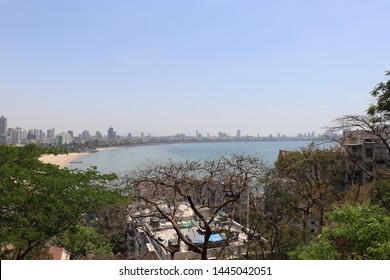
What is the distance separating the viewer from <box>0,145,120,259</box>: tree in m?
4.14

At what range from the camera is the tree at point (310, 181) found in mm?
7261

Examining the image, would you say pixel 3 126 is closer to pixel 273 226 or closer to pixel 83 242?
pixel 83 242

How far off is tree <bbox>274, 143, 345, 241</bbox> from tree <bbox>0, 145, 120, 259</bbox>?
13.2 ft

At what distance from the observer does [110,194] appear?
499cm

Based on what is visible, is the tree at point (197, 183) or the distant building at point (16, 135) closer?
the tree at point (197, 183)

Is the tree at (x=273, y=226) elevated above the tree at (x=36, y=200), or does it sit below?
below

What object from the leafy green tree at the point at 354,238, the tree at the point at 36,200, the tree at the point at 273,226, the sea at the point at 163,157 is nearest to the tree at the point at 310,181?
the tree at the point at 273,226

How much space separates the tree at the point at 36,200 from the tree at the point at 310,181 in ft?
13.2

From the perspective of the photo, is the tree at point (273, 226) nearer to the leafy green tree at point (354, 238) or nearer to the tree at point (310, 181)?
the tree at point (310, 181)

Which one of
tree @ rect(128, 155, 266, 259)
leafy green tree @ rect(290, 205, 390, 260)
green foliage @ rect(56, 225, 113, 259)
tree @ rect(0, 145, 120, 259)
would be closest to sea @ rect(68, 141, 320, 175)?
tree @ rect(128, 155, 266, 259)

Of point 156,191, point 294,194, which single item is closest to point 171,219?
point 156,191

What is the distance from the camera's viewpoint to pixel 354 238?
3.21m

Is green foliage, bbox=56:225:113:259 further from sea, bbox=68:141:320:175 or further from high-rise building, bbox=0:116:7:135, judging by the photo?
high-rise building, bbox=0:116:7:135

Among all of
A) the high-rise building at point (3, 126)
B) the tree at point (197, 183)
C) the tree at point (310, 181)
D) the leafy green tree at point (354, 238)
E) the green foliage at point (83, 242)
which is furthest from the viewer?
the high-rise building at point (3, 126)
